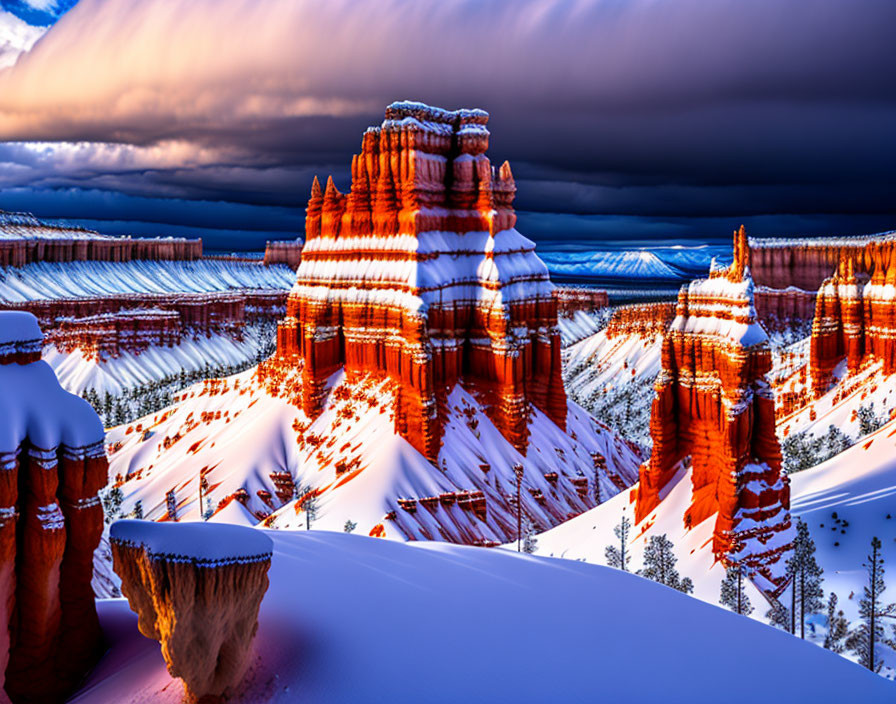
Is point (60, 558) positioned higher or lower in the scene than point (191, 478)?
higher

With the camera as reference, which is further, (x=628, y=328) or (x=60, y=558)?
(x=628, y=328)

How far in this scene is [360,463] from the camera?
46.1 metres

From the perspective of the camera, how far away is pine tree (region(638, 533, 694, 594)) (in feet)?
91.0

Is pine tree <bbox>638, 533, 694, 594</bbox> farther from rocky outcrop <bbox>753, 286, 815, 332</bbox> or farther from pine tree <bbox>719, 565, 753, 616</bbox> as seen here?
rocky outcrop <bbox>753, 286, 815, 332</bbox>

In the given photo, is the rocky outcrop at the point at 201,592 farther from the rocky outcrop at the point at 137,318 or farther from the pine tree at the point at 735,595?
the rocky outcrop at the point at 137,318

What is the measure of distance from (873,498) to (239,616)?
87.9 ft

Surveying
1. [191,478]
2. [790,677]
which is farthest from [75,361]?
[790,677]

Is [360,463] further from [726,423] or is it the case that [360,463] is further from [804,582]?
[804,582]

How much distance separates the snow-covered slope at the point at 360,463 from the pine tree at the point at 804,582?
55.9 feet

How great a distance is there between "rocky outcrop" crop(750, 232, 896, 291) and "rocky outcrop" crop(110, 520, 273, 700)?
524 ft

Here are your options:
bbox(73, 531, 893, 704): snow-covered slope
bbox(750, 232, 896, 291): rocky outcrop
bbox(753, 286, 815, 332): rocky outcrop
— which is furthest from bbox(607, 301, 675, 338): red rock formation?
bbox(73, 531, 893, 704): snow-covered slope

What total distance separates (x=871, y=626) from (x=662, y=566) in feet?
27.1

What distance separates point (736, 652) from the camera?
14953 mm

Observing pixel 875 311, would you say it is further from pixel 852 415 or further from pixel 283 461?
pixel 283 461
